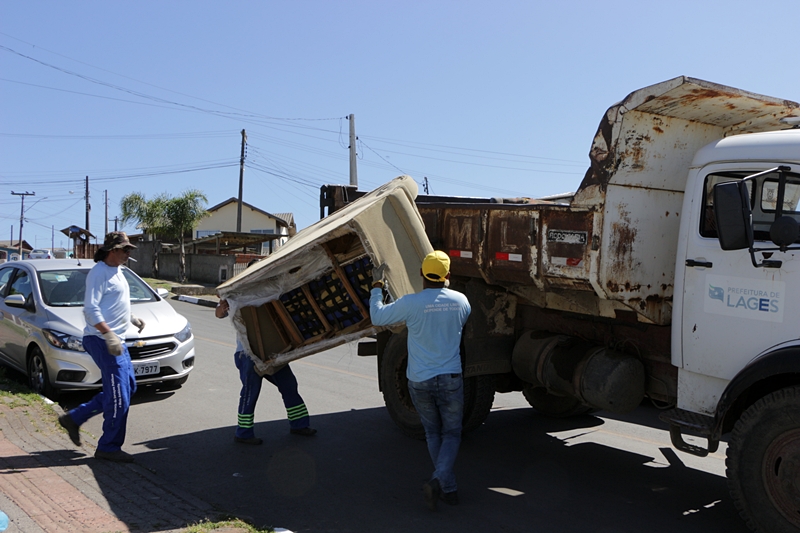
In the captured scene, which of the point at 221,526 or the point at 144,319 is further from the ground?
the point at 144,319

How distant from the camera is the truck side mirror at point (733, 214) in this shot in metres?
4.28

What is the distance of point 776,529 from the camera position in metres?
3.99

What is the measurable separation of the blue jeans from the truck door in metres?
1.64

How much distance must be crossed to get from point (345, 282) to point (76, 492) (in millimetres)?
2514

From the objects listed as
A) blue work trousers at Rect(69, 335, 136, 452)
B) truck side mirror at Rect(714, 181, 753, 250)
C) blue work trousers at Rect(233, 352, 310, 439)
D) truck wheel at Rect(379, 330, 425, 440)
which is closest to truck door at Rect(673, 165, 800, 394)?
truck side mirror at Rect(714, 181, 753, 250)

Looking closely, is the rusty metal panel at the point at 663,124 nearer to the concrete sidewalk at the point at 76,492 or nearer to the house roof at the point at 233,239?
the concrete sidewalk at the point at 76,492

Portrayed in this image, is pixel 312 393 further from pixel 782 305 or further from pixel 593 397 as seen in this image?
pixel 782 305

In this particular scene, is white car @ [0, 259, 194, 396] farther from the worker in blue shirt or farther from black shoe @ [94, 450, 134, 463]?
black shoe @ [94, 450, 134, 463]

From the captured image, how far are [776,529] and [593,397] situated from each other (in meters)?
1.63

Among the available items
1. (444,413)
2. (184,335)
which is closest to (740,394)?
(444,413)

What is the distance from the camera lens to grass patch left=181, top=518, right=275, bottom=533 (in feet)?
13.6

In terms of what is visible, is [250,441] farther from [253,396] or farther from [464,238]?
[464,238]

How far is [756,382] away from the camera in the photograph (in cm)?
427

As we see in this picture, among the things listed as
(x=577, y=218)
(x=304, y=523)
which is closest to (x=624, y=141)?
(x=577, y=218)
